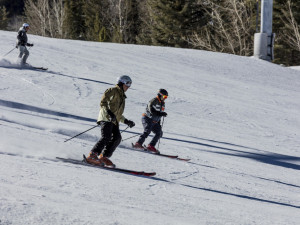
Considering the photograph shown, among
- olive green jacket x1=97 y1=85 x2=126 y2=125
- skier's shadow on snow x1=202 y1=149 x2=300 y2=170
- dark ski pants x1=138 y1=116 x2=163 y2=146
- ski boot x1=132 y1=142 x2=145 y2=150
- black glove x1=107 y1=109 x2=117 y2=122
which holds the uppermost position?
olive green jacket x1=97 y1=85 x2=126 y2=125

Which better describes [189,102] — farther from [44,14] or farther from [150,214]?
[44,14]

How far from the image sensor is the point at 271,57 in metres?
22.2

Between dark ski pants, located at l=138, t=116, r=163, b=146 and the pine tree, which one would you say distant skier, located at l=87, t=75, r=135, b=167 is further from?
the pine tree

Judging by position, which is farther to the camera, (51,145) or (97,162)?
(51,145)

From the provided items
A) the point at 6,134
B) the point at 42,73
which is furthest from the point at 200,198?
the point at 42,73

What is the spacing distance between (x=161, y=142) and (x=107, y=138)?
3.07 meters

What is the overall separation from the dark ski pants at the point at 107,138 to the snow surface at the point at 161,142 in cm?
35


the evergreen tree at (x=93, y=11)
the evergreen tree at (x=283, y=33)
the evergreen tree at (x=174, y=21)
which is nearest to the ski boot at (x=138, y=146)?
the evergreen tree at (x=174, y=21)

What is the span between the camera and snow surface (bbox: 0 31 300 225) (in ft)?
12.9

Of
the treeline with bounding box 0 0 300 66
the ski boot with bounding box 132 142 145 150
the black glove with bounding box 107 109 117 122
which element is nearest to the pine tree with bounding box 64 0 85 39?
the treeline with bounding box 0 0 300 66

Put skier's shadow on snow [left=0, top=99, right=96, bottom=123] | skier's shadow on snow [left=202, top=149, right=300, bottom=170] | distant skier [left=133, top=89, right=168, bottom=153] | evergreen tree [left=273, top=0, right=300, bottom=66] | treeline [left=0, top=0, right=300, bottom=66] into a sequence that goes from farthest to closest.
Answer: evergreen tree [left=273, top=0, right=300, bottom=66]
treeline [left=0, top=0, right=300, bottom=66]
skier's shadow on snow [left=0, top=99, right=96, bottom=123]
skier's shadow on snow [left=202, top=149, right=300, bottom=170]
distant skier [left=133, top=89, right=168, bottom=153]

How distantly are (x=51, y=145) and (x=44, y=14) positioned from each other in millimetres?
43521

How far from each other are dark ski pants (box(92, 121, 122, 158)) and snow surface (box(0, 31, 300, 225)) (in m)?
0.35

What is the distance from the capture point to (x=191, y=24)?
1550 inches
